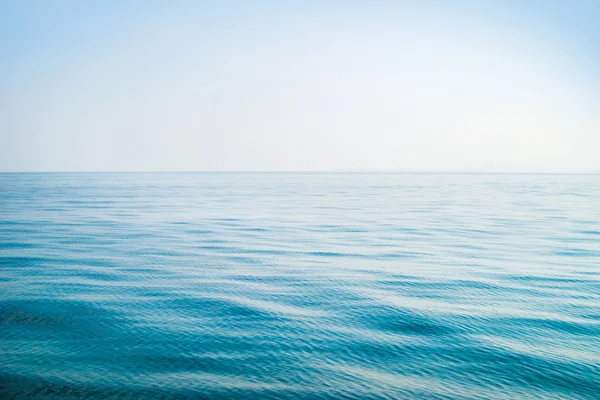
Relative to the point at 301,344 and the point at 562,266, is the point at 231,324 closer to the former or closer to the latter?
the point at 301,344

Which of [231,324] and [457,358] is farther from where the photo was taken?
[231,324]

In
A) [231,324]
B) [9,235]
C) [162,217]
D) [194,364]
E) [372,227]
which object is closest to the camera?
[194,364]

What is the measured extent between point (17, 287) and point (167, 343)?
9.48 m

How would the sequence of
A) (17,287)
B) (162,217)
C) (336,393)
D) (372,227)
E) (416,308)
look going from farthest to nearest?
(162,217)
(372,227)
(17,287)
(416,308)
(336,393)

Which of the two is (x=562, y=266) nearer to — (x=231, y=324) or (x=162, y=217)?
(x=231, y=324)

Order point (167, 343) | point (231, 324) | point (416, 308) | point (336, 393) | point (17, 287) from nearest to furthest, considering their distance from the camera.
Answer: point (336, 393), point (167, 343), point (231, 324), point (416, 308), point (17, 287)

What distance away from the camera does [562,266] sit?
74.6 ft

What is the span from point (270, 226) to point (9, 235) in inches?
807

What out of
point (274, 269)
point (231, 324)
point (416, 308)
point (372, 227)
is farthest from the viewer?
point (372, 227)

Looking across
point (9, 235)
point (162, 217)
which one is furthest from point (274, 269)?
point (162, 217)

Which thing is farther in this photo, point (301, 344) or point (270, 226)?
point (270, 226)

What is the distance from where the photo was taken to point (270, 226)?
38750 mm

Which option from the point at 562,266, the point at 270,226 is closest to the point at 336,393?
the point at 562,266

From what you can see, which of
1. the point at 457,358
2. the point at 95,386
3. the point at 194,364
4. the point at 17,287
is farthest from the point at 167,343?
the point at 17,287
